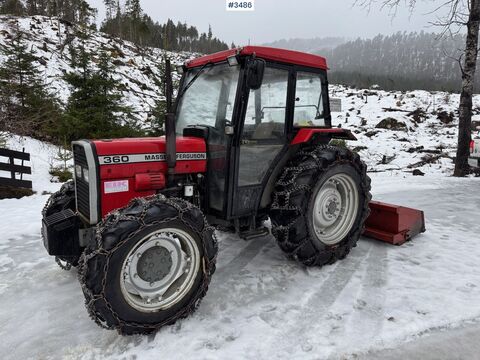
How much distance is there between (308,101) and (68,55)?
103 feet

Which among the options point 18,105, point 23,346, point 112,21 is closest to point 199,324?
point 23,346

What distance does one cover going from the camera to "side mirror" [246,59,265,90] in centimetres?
308

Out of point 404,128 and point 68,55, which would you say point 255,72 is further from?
point 68,55

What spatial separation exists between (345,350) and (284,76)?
2.66m

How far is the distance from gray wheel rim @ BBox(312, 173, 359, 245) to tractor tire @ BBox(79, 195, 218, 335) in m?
1.58

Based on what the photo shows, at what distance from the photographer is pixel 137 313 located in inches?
101

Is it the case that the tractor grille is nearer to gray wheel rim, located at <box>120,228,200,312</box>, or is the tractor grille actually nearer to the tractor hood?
the tractor hood

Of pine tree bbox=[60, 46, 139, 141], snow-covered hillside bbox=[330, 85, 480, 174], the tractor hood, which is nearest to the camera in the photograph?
the tractor hood

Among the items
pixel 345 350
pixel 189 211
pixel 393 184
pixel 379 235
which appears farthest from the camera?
pixel 393 184

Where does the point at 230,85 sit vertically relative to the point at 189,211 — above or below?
above

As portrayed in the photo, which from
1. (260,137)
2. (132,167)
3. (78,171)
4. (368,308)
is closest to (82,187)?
(78,171)

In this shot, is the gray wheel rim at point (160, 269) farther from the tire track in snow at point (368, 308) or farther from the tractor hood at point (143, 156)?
the tire track in snow at point (368, 308)

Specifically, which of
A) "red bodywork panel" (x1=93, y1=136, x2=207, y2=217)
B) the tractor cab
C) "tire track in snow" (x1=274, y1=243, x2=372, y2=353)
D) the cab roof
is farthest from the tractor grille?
"tire track in snow" (x1=274, y1=243, x2=372, y2=353)

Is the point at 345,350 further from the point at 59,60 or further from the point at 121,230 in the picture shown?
the point at 59,60
